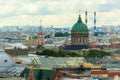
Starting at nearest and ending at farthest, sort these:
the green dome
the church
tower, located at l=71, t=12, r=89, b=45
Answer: the church, tower, located at l=71, t=12, r=89, b=45, the green dome

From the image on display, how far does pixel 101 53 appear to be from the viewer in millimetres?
96812


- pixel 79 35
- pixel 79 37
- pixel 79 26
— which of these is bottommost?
pixel 79 37

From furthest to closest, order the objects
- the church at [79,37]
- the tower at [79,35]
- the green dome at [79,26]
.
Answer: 1. the green dome at [79,26]
2. the tower at [79,35]
3. the church at [79,37]

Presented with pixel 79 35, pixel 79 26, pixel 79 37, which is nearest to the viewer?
pixel 79 37

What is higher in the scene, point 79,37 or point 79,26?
point 79,26

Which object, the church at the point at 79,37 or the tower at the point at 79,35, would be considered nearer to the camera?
the church at the point at 79,37

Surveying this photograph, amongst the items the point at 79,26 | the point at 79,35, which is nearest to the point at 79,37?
the point at 79,35

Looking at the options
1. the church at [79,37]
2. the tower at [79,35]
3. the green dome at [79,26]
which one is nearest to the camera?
the church at [79,37]

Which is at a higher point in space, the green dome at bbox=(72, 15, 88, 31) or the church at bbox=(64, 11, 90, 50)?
the green dome at bbox=(72, 15, 88, 31)

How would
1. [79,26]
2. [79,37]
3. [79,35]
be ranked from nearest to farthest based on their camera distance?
1. [79,37]
2. [79,35]
3. [79,26]

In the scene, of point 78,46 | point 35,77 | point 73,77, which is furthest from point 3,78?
point 78,46

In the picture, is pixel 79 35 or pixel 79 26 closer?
pixel 79 35

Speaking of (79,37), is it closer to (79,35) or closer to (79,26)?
(79,35)

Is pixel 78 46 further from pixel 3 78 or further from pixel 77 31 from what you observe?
pixel 3 78
